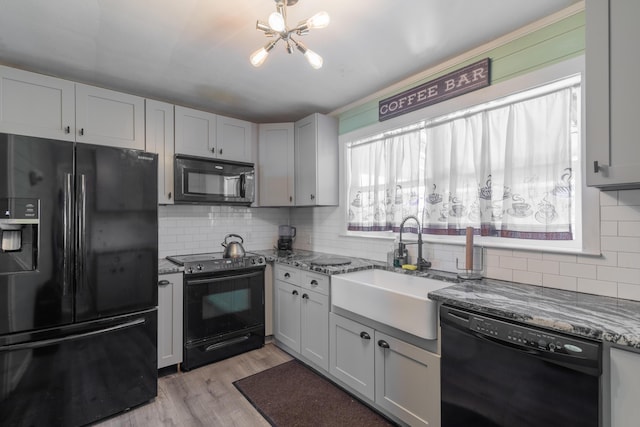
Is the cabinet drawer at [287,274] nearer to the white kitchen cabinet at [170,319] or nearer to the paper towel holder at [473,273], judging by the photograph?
the white kitchen cabinet at [170,319]

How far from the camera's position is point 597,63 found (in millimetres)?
1320

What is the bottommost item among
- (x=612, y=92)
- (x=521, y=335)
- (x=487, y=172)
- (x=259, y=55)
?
(x=521, y=335)

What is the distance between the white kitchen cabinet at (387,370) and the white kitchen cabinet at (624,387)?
695mm

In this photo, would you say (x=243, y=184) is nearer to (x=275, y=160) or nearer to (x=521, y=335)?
(x=275, y=160)

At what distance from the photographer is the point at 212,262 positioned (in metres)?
2.68

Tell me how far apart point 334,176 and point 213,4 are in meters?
1.91

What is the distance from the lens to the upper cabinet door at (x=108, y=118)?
235cm

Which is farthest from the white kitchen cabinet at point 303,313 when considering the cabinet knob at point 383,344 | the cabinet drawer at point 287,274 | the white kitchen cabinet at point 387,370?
the cabinet knob at point 383,344

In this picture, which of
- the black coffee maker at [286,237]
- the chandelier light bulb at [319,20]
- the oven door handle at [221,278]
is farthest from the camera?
the black coffee maker at [286,237]

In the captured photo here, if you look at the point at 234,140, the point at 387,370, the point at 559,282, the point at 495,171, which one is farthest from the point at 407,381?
the point at 234,140

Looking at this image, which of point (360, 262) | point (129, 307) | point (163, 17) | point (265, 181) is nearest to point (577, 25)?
point (360, 262)

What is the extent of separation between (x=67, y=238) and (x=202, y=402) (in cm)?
141

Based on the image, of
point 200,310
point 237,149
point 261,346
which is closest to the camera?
point 200,310

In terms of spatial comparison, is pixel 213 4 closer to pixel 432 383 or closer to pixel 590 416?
pixel 432 383
